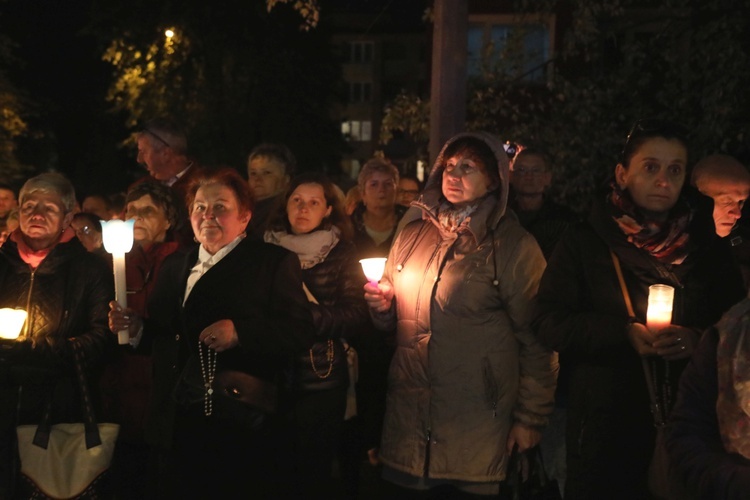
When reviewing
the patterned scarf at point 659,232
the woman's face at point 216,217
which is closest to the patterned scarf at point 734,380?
the patterned scarf at point 659,232

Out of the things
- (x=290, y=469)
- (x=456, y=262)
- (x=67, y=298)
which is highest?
(x=456, y=262)

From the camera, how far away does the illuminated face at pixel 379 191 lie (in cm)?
779

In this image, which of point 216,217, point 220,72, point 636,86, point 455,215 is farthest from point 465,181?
point 220,72

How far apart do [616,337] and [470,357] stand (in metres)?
0.79

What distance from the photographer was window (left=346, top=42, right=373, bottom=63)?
91562 mm

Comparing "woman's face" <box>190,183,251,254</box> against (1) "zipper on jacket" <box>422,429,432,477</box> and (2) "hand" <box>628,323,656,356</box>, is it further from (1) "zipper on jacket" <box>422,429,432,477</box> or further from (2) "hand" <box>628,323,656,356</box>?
(2) "hand" <box>628,323,656,356</box>

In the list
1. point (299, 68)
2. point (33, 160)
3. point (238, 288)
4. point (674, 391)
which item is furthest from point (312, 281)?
point (33, 160)

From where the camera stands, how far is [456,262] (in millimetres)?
5238

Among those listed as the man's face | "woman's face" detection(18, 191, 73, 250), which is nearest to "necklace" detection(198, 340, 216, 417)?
"woman's face" detection(18, 191, 73, 250)

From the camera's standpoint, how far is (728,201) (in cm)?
630

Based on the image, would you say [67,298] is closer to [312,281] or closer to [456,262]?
[312,281]

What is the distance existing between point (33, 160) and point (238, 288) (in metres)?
31.0

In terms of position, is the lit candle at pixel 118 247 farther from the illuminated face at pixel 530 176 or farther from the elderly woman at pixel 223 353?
the illuminated face at pixel 530 176

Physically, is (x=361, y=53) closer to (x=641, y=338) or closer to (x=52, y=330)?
(x=52, y=330)
